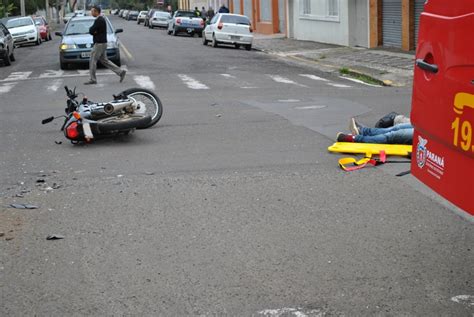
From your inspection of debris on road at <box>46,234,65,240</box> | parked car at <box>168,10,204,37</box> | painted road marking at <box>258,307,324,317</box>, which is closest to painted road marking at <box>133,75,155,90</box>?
debris on road at <box>46,234,65,240</box>

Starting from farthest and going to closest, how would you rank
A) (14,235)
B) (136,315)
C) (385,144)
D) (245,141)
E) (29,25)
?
(29,25) → (245,141) → (385,144) → (14,235) → (136,315)

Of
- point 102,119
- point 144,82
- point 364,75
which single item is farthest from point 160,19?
point 102,119

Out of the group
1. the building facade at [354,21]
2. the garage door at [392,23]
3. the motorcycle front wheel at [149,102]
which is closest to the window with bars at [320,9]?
the building facade at [354,21]

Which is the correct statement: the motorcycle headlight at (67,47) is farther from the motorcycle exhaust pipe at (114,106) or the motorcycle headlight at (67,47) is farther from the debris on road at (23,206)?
the debris on road at (23,206)

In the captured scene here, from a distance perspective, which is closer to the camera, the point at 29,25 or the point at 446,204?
the point at 446,204

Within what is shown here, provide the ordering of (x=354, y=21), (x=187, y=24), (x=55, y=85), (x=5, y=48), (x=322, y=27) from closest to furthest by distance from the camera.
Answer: (x=55, y=85) < (x=5, y=48) < (x=354, y=21) < (x=322, y=27) < (x=187, y=24)

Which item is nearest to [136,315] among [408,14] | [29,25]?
[408,14]

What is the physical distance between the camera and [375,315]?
15.3 ft

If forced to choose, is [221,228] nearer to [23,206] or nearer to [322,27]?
[23,206]

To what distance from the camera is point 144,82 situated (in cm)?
1916

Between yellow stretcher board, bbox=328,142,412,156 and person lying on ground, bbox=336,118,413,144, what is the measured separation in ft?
0.27

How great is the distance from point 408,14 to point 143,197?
20.9 meters

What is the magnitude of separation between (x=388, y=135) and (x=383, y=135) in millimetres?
79

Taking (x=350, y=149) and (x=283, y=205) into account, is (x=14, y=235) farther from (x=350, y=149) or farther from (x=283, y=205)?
(x=350, y=149)
